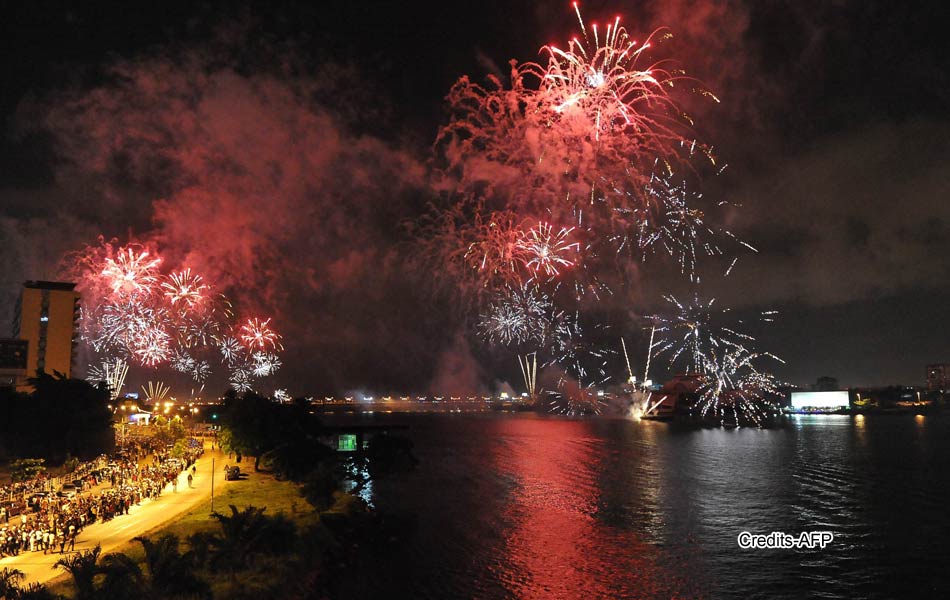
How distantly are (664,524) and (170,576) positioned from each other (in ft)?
131

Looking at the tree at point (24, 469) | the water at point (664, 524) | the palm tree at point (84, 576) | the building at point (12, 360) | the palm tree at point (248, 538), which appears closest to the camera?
the palm tree at point (84, 576)

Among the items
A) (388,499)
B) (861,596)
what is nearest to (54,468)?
(388,499)

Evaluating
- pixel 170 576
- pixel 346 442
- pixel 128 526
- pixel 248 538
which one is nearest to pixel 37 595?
pixel 170 576

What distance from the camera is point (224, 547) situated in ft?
108

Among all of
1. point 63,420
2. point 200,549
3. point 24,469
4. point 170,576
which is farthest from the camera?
point 63,420

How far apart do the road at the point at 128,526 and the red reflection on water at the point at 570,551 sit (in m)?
21.4

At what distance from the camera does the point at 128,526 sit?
3847 cm

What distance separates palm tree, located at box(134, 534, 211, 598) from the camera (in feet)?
88.0

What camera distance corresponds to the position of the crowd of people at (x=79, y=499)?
107 ft

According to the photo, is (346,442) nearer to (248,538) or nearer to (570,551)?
(570,551)

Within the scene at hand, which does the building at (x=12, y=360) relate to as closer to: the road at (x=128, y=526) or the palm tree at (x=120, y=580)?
the road at (x=128, y=526)

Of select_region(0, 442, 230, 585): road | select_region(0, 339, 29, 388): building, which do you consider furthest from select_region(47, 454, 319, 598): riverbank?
select_region(0, 339, 29, 388): building

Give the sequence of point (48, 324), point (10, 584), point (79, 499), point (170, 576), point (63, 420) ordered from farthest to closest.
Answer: point (48, 324) < point (63, 420) < point (79, 499) < point (170, 576) < point (10, 584)

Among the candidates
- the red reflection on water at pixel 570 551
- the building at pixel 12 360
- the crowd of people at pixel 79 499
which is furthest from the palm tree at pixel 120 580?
the building at pixel 12 360
